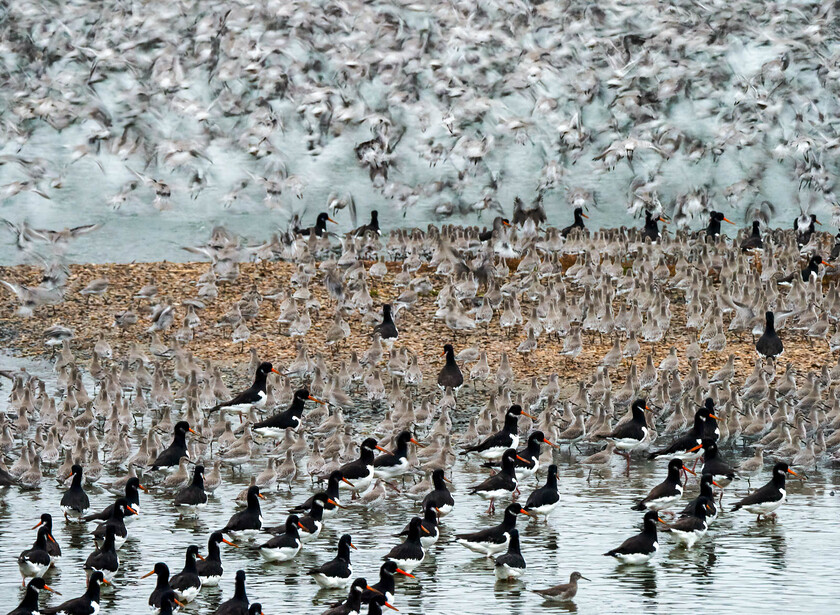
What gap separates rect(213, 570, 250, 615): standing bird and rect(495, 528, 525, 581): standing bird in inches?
131

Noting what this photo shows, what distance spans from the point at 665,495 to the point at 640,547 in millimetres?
2016

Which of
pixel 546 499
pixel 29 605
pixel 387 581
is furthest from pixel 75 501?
pixel 546 499

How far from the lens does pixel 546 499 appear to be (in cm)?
1947

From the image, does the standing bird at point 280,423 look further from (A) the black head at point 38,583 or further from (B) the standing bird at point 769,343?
(B) the standing bird at point 769,343

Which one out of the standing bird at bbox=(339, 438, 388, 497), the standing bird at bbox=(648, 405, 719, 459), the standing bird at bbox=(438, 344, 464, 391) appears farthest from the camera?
the standing bird at bbox=(438, 344, 464, 391)

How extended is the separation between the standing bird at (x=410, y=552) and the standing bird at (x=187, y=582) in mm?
2264

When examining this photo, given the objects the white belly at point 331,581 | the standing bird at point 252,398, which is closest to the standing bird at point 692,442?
the standing bird at point 252,398

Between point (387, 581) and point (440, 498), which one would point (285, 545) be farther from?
point (440, 498)

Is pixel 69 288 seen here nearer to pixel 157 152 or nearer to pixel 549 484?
pixel 157 152

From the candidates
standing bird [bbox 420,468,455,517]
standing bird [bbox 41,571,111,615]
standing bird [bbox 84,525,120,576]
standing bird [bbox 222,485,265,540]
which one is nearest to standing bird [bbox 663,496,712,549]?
standing bird [bbox 420,468,455,517]

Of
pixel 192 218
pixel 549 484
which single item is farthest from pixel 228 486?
pixel 192 218

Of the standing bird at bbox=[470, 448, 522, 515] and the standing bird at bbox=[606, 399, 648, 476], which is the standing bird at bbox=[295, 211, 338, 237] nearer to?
the standing bird at bbox=[606, 399, 648, 476]

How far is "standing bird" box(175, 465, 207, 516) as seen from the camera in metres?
20.0

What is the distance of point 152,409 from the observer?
25828 mm
